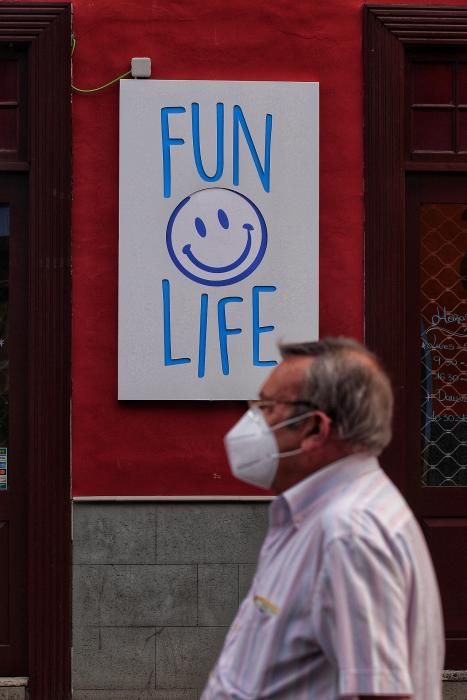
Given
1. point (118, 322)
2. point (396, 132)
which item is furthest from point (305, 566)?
point (396, 132)

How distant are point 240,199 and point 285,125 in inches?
18.2

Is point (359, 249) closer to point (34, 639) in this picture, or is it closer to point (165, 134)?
point (165, 134)

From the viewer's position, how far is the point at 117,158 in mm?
6117

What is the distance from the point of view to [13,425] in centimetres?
620

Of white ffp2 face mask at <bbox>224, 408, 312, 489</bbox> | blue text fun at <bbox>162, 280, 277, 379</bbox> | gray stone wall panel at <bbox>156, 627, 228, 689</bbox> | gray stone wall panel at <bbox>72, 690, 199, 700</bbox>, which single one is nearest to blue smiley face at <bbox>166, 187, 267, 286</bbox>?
blue text fun at <bbox>162, 280, 277, 379</bbox>

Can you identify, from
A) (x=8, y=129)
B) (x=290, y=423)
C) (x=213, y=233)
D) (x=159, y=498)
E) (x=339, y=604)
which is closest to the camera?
(x=339, y=604)

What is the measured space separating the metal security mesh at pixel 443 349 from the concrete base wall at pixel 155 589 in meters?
1.07

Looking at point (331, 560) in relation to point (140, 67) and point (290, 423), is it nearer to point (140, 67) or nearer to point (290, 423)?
point (290, 423)

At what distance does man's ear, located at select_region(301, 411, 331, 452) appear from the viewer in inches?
94.6

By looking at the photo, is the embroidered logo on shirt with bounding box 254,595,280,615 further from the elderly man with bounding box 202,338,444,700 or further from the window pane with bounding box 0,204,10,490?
the window pane with bounding box 0,204,10,490

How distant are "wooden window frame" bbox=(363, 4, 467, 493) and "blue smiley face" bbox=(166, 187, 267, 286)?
0.62 m

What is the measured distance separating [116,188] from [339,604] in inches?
168

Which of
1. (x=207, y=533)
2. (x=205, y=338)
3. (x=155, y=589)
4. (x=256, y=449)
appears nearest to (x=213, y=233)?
(x=205, y=338)

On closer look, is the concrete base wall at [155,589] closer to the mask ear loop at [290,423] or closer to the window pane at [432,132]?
the window pane at [432,132]
